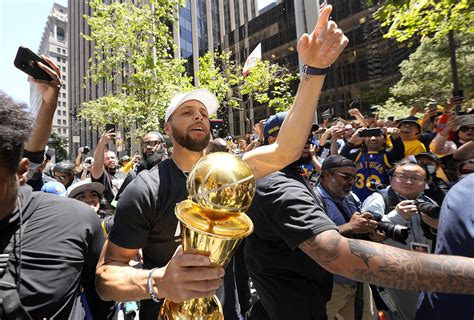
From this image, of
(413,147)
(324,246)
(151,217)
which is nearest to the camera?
(324,246)

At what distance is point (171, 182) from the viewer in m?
2.09

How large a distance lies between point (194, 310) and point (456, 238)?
3.92ft

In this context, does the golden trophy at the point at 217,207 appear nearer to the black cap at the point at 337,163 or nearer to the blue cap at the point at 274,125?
the blue cap at the point at 274,125

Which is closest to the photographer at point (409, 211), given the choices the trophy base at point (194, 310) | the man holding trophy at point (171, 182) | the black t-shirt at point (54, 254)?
the man holding trophy at point (171, 182)

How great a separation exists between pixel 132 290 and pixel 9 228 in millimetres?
526

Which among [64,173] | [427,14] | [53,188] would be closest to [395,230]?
[53,188]

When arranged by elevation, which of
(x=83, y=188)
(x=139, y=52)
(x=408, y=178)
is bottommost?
(x=408, y=178)

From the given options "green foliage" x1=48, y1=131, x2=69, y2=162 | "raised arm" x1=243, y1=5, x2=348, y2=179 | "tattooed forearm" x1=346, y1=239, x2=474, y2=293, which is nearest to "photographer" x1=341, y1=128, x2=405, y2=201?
"raised arm" x1=243, y1=5, x2=348, y2=179

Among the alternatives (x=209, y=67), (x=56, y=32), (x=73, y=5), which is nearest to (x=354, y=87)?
(x=209, y=67)

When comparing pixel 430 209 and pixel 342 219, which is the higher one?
pixel 430 209

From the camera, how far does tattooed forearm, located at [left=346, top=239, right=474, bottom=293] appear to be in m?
1.30

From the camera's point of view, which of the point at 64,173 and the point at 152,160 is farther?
the point at 64,173

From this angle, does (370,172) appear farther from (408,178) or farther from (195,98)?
(195,98)

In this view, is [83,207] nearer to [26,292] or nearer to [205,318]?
[26,292]
